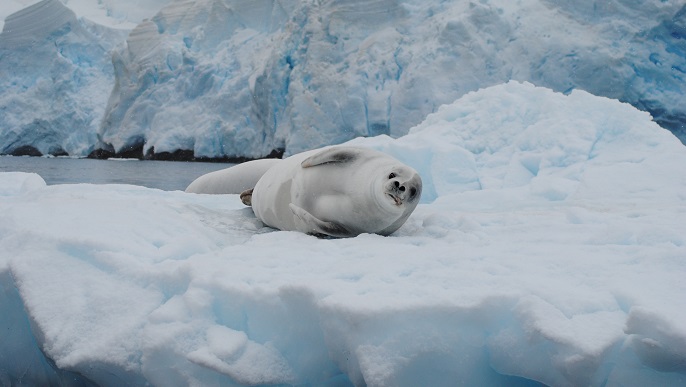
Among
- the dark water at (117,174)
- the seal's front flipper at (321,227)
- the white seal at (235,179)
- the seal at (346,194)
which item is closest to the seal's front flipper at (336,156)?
the seal at (346,194)

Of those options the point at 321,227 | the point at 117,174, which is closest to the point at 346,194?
the point at 321,227

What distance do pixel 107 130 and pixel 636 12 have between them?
15.3 m

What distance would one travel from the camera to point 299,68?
48.1ft

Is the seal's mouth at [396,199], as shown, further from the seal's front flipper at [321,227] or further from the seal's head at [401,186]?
the seal's front flipper at [321,227]

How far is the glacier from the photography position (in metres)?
12.5

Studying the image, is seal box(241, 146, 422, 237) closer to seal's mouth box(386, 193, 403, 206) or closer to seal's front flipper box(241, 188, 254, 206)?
seal's mouth box(386, 193, 403, 206)

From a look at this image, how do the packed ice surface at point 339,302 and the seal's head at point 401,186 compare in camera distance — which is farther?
the seal's head at point 401,186

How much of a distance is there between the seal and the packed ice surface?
134mm

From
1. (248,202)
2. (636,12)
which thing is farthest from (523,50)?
(248,202)

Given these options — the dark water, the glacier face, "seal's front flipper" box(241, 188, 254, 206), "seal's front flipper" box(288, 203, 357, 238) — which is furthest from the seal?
the glacier face

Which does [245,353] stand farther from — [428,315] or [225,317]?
[428,315]

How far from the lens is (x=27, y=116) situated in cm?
2014

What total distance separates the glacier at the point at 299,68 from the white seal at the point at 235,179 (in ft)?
26.3

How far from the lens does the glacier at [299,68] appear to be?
12.5m
